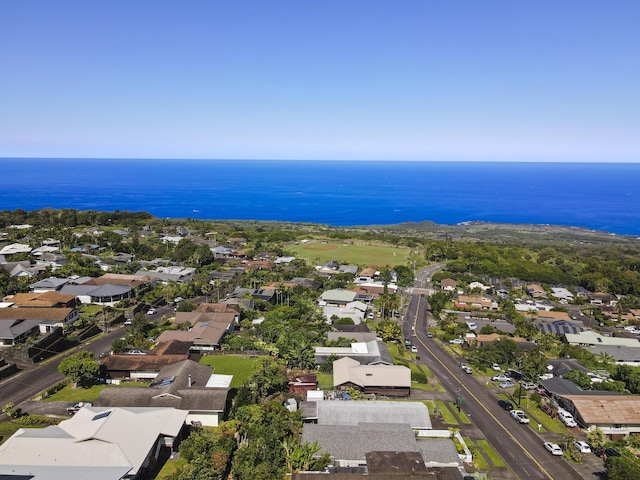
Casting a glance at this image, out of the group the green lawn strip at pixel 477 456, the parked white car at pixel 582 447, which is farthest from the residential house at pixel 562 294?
the green lawn strip at pixel 477 456

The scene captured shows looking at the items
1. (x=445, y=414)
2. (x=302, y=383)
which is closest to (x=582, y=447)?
(x=445, y=414)

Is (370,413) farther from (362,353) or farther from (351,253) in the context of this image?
(351,253)

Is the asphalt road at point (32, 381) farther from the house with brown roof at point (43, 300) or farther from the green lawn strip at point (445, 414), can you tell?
the green lawn strip at point (445, 414)

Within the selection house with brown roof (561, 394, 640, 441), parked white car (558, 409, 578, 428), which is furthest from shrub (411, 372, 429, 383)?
house with brown roof (561, 394, 640, 441)

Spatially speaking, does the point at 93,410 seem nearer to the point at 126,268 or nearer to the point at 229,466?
the point at 229,466

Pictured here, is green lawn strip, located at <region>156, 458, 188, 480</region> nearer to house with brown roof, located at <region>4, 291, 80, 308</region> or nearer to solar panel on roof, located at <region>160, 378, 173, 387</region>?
solar panel on roof, located at <region>160, 378, 173, 387</region>

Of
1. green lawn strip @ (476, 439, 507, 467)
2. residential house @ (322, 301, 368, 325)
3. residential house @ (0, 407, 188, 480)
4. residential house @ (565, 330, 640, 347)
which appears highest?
residential house @ (0, 407, 188, 480)

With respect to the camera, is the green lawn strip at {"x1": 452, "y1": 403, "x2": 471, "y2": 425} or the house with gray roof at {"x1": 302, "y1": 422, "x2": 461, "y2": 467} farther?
the green lawn strip at {"x1": 452, "y1": 403, "x2": 471, "y2": 425}
